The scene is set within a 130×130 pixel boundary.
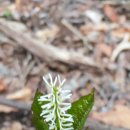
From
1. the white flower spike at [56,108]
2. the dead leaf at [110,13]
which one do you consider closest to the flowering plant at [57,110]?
the white flower spike at [56,108]

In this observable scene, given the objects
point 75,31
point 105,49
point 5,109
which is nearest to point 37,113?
point 5,109

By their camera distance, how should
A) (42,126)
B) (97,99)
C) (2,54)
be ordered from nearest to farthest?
(42,126), (97,99), (2,54)

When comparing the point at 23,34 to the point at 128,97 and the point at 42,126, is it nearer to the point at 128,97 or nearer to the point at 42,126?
the point at 128,97

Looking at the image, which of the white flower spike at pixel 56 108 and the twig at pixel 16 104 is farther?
the twig at pixel 16 104

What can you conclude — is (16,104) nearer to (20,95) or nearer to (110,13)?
(20,95)

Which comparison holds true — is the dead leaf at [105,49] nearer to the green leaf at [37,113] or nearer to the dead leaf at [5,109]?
the dead leaf at [5,109]

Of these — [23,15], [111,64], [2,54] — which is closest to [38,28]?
[23,15]
